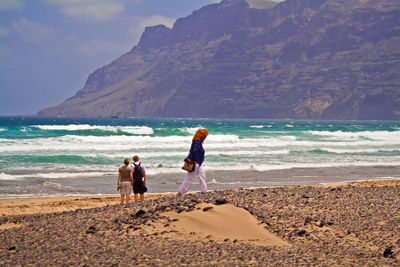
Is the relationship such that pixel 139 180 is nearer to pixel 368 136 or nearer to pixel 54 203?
pixel 54 203

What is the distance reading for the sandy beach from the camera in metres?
5.46

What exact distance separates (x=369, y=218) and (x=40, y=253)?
16.1ft

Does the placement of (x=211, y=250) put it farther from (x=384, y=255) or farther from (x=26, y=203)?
(x=26, y=203)

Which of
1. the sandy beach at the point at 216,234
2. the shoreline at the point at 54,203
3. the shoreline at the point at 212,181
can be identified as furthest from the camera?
the shoreline at the point at 212,181

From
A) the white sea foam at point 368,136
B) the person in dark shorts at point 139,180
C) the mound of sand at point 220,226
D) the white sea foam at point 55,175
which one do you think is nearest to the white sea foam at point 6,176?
the white sea foam at point 55,175

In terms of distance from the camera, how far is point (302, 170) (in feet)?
62.3

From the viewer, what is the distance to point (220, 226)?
21.3ft

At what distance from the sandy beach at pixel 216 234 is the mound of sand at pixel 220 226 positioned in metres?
0.01

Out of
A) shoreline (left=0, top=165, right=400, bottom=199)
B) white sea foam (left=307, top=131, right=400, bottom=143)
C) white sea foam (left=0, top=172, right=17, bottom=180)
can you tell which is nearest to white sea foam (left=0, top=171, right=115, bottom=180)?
white sea foam (left=0, top=172, right=17, bottom=180)

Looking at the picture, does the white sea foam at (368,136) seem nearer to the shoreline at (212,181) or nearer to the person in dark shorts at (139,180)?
the shoreline at (212,181)

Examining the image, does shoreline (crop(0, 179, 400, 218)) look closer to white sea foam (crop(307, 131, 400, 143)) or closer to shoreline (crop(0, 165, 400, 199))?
shoreline (crop(0, 165, 400, 199))

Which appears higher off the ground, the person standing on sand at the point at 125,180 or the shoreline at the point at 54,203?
the person standing on sand at the point at 125,180

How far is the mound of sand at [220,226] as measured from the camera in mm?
6234

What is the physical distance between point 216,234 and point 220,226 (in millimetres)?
213
